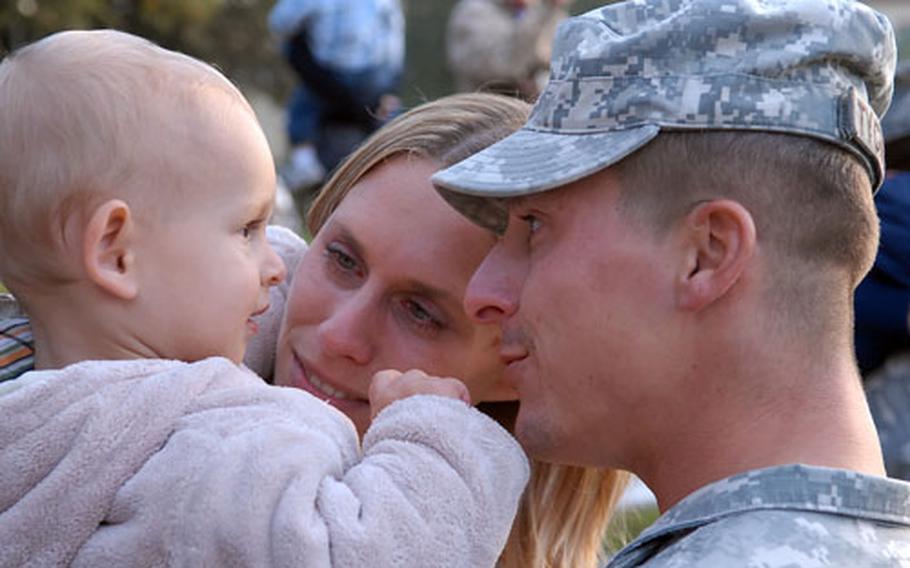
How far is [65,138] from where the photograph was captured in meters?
2.43

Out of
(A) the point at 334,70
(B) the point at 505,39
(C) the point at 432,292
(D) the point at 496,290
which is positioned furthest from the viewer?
(B) the point at 505,39

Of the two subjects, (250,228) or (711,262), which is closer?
(711,262)

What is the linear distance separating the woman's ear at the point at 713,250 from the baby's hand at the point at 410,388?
0.41m

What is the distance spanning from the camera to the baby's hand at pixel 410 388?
2.50m

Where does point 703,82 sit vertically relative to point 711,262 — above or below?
above

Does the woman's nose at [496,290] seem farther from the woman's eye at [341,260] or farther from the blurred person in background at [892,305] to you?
the blurred person in background at [892,305]

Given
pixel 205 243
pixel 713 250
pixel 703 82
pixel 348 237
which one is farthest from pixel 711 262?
pixel 348 237

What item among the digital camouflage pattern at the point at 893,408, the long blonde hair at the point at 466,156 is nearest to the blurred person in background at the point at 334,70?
the digital camouflage pattern at the point at 893,408

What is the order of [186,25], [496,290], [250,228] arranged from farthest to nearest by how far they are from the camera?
1. [186,25]
2. [250,228]
3. [496,290]

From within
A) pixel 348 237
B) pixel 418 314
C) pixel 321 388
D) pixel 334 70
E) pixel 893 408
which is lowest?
pixel 334 70

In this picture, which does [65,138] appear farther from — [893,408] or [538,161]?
[893,408]

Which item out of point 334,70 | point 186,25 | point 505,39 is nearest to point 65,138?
point 334,70

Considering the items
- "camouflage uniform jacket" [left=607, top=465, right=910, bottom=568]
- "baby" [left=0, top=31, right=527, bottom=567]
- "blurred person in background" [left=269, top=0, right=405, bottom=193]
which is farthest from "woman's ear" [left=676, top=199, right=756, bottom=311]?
"blurred person in background" [left=269, top=0, right=405, bottom=193]

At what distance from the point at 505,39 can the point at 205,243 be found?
10497 mm
